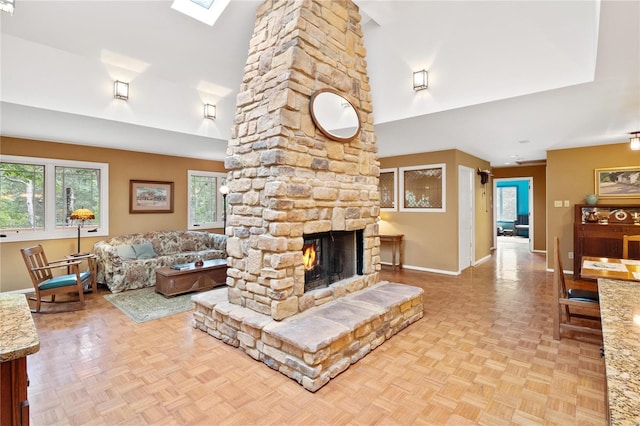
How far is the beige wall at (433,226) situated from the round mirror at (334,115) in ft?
10.4

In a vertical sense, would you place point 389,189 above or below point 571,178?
below

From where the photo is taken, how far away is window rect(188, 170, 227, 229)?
6.80m

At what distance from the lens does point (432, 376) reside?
7.72 feet

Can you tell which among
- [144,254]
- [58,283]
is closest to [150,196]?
[144,254]

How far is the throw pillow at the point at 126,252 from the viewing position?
4.92 metres

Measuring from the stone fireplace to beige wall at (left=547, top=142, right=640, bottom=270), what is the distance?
4071 millimetres

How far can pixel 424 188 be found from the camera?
240 inches

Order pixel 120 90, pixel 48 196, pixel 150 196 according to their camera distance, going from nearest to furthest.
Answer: pixel 120 90 < pixel 48 196 < pixel 150 196

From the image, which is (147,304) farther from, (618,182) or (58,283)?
(618,182)

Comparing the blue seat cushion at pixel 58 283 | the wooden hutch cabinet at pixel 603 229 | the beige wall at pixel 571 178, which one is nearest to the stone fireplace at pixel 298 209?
the blue seat cushion at pixel 58 283

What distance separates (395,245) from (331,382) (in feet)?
14.2

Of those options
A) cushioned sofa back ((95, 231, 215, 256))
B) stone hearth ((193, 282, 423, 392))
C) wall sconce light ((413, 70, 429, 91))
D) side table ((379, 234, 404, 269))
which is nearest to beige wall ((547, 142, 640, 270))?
side table ((379, 234, 404, 269))

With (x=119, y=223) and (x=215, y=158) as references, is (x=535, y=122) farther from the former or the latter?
(x=119, y=223)

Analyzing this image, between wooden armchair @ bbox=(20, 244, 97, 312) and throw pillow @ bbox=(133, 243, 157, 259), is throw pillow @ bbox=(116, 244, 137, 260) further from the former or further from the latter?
wooden armchair @ bbox=(20, 244, 97, 312)
